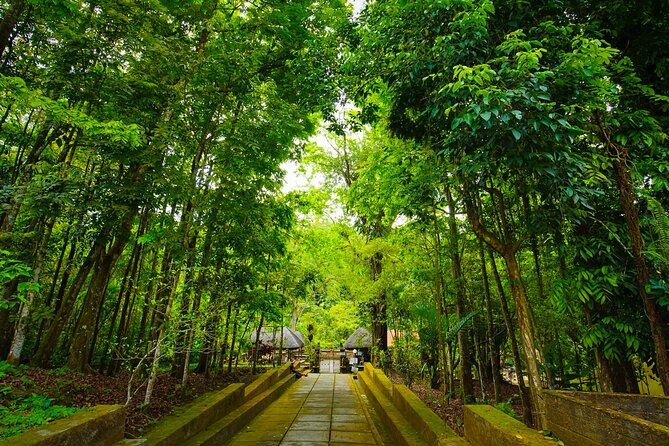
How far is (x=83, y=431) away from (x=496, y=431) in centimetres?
327

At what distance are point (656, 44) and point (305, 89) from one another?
506 cm

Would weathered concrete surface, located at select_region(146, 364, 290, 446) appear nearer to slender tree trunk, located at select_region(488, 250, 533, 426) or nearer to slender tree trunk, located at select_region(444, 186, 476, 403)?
slender tree trunk, located at select_region(444, 186, 476, 403)

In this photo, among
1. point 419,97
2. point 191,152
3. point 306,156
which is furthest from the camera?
point 306,156

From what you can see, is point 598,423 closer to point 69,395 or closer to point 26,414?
point 26,414

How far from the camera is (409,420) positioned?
15.8 ft

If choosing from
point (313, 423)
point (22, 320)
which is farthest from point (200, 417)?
point (22, 320)

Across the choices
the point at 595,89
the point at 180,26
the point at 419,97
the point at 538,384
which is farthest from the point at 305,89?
the point at 538,384

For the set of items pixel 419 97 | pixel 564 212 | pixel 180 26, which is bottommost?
pixel 564 212

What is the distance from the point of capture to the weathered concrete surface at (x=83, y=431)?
2162mm

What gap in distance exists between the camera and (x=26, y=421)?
2988mm

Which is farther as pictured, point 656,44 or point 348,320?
point 348,320

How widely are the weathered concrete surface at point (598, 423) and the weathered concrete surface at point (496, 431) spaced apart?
1.95 ft

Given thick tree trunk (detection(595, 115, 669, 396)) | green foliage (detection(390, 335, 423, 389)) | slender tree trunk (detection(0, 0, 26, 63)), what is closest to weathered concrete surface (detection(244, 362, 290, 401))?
green foliage (detection(390, 335, 423, 389))

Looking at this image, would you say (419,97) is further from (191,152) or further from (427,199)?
(191,152)
